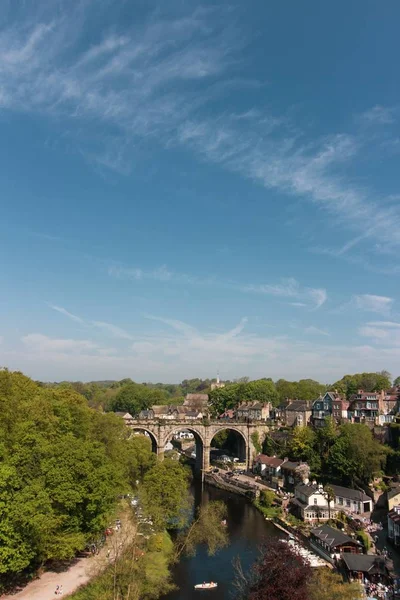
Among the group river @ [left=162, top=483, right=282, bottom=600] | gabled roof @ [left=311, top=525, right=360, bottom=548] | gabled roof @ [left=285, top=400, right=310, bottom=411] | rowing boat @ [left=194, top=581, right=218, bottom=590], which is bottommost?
river @ [left=162, top=483, right=282, bottom=600]

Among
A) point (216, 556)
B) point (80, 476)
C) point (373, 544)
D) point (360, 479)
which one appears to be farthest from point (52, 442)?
point (360, 479)

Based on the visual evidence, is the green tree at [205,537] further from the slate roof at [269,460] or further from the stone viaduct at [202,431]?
the stone viaduct at [202,431]

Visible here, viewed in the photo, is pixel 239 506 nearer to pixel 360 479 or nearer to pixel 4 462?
pixel 360 479

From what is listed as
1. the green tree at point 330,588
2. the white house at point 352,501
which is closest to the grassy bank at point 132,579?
the green tree at point 330,588

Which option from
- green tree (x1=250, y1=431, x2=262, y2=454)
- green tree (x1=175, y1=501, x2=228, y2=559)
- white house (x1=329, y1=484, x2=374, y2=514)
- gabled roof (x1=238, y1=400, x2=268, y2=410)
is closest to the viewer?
green tree (x1=175, y1=501, x2=228, y2=559)

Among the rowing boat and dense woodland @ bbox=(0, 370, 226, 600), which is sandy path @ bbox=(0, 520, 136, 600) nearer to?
dense woodland @ bbox=(0, 370, 226, 600)

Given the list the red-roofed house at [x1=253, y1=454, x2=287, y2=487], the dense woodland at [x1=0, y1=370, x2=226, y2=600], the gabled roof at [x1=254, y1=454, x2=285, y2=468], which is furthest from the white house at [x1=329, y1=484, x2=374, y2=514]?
the dense woodland at [x1=0, y1=370, x2=226, y2=600]

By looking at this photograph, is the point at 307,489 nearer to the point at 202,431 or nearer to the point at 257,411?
the point at 202,431

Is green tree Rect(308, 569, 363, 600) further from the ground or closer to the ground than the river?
further from the ground
